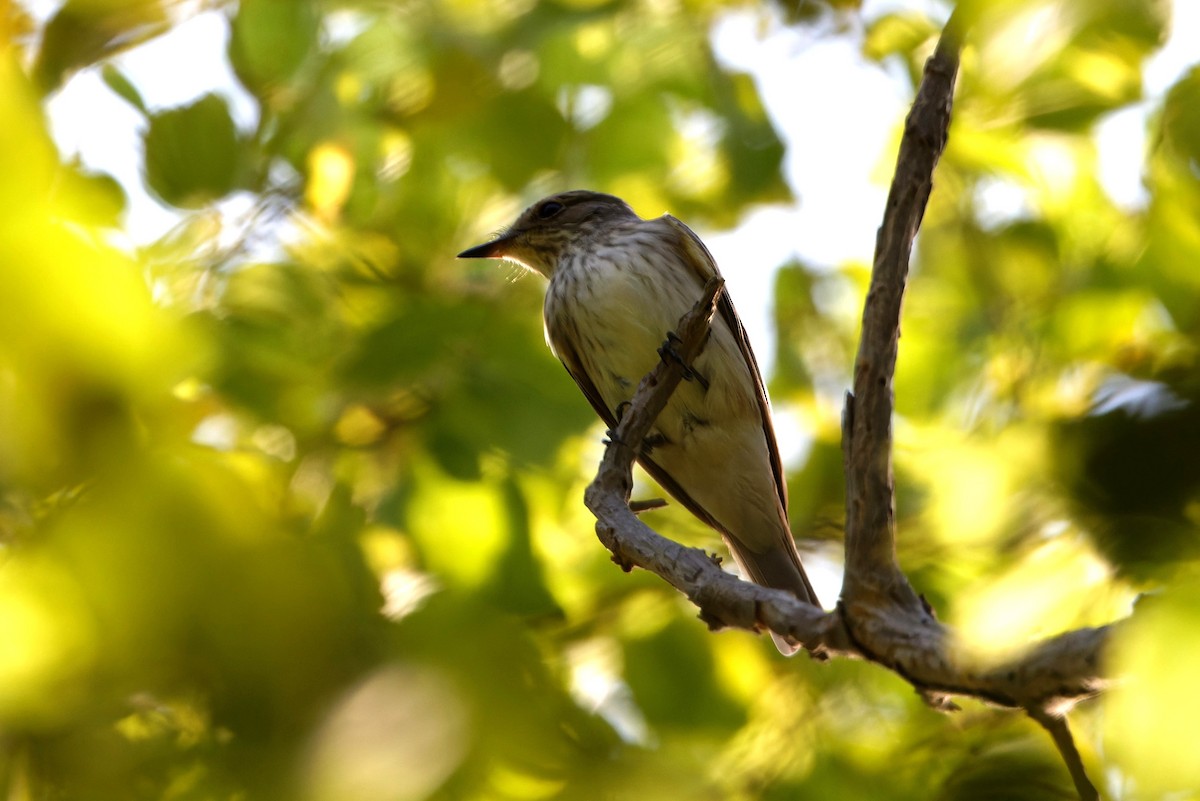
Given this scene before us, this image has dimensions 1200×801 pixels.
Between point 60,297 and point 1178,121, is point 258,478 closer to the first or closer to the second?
point 60,297

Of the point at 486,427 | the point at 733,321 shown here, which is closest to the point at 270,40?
the point at 486,427

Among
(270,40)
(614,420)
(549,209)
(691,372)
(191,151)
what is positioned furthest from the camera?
(549,209)

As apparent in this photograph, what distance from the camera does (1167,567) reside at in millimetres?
1610

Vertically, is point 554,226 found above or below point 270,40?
below

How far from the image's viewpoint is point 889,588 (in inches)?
69.1

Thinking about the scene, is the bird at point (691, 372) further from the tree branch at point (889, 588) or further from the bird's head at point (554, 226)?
the tree branch at point (889, 588)

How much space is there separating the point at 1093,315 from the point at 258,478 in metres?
2.24

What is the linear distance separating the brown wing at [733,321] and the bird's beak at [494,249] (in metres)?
0.77

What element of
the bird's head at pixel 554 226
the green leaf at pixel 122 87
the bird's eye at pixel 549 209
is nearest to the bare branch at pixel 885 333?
the green leaf at pixel 122 87

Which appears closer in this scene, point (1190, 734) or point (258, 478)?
point (1190, 734)

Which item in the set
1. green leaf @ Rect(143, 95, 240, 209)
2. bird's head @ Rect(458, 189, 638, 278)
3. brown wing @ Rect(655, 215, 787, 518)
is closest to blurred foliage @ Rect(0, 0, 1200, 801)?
green leaf @ Rect(143, 95, 240, 209)

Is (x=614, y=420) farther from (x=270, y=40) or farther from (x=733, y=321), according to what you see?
(x=270, y=40)

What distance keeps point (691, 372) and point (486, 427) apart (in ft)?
5.45

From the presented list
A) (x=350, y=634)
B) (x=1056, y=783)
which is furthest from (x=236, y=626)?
(x=1056, y=783)
